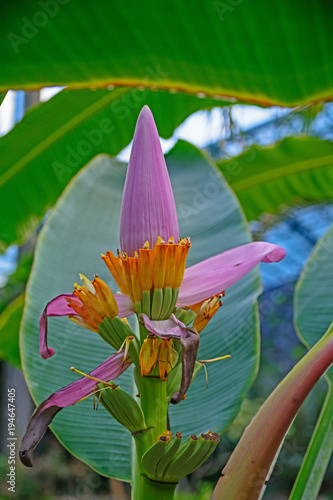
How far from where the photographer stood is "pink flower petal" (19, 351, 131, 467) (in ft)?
0.64

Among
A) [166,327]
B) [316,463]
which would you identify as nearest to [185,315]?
[166,327]

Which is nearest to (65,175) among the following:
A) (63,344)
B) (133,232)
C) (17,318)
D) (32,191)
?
(32,191)

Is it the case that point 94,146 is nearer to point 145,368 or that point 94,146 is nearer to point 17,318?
point 17,318

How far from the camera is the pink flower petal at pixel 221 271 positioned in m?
0.22

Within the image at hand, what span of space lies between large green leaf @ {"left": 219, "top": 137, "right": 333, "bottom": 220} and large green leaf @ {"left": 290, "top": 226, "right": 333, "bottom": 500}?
0.70ft

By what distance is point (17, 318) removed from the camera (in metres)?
0.60

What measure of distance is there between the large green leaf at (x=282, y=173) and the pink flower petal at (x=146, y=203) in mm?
425

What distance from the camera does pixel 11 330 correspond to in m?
0.63

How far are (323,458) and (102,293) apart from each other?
21 centimetres

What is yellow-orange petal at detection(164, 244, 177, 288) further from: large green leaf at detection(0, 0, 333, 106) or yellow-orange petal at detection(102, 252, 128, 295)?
large green leaf at detection(0, 0, 333, 106)

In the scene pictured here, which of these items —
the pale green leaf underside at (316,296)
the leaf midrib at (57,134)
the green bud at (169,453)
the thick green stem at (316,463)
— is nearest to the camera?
the green bud at (169,453)

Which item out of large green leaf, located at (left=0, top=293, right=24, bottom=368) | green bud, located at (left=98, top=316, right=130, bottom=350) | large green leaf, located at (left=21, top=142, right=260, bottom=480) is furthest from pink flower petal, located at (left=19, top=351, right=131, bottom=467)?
large green leaf, located at (left=0, top=293, right=24, bottom=368)

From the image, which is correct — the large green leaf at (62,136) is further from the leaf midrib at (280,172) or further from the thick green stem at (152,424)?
the thick green stem at (152,424)
